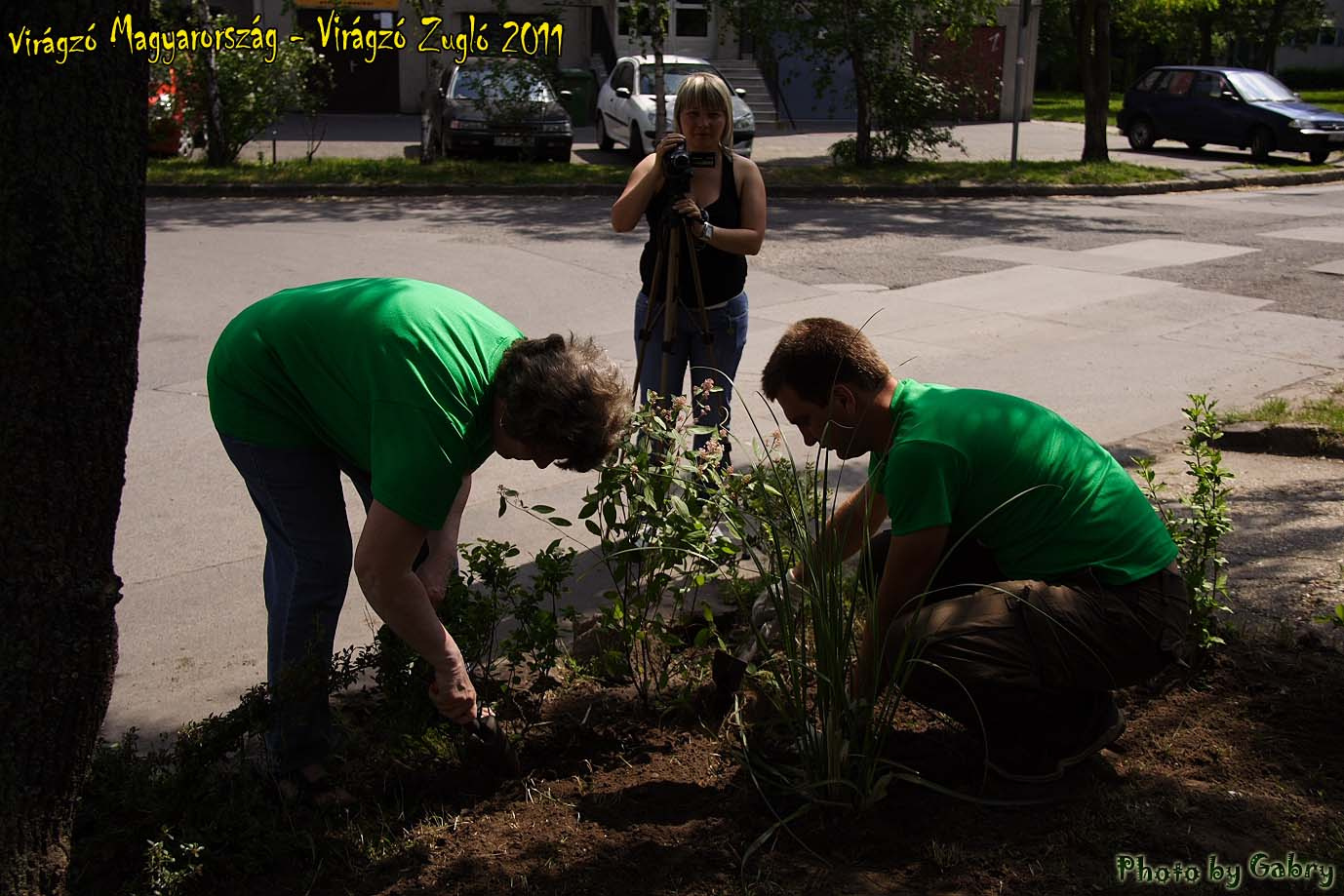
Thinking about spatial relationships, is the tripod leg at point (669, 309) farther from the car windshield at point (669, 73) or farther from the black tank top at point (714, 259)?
the car windshield at point (669, 73)

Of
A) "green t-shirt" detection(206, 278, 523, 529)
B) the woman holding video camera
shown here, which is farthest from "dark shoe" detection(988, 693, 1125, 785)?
the woman holding video camera

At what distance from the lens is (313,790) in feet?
10.6

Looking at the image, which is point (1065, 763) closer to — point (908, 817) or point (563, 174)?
point (908, 817)

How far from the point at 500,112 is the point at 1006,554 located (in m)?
18.3

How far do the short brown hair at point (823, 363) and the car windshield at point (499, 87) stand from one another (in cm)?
1781

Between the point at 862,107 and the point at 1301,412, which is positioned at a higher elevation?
the point at 862,107

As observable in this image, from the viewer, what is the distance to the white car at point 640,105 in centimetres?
2153

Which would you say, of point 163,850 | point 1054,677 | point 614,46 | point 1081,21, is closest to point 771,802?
point 1054,677

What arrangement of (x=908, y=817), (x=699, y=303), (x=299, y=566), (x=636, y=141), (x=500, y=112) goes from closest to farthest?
1. (x=908, y=817)
2. (x=299, y=566)
3. (x=699, y=303)
4. (x=500, y=112)
5. (x=636, y=141)

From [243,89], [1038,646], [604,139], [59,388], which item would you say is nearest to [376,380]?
[59,388]

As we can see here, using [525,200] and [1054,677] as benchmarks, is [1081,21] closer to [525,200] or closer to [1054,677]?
[525,200]

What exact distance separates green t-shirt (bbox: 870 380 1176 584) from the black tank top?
7.07 ft

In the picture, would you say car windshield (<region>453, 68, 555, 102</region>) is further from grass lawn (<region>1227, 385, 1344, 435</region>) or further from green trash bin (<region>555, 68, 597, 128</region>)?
grass lawn (<region>1227, 385, 1344, 435</region>)

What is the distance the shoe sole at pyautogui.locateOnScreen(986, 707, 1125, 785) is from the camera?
3.20 m
